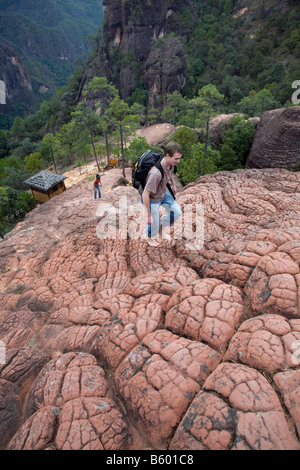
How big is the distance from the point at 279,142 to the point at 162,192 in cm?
1453

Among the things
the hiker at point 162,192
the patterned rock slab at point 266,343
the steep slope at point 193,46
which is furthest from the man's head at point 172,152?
the steep slope at point 193,46

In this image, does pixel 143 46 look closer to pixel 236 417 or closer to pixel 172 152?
pixel 172 152

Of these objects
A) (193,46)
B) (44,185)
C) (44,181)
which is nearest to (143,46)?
(193,46)

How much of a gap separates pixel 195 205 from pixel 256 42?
56.3 metres

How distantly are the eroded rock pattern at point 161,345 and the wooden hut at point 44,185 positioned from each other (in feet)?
50.7

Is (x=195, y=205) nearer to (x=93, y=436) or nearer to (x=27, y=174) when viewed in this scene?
(x=93, y=436)

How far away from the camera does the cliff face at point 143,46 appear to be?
46.8m

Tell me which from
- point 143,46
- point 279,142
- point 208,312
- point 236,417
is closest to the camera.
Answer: point 236,417

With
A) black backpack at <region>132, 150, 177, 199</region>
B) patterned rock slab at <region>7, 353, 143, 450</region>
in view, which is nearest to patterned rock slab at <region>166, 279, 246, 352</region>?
patterned rock slab at <region>7, 353, 143, 450</region>

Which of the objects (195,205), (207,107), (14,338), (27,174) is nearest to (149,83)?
(27,174)

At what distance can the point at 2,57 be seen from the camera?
96.6 meters

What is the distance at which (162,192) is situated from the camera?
4.35m

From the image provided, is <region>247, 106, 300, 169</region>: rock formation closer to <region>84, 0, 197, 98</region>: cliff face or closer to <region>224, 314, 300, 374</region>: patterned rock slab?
<region>224, 314, 300, 374</region>: patterned rock slab

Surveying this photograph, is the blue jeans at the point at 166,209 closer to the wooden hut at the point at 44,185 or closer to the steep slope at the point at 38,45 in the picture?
the wooden hut at the point at 44,185
